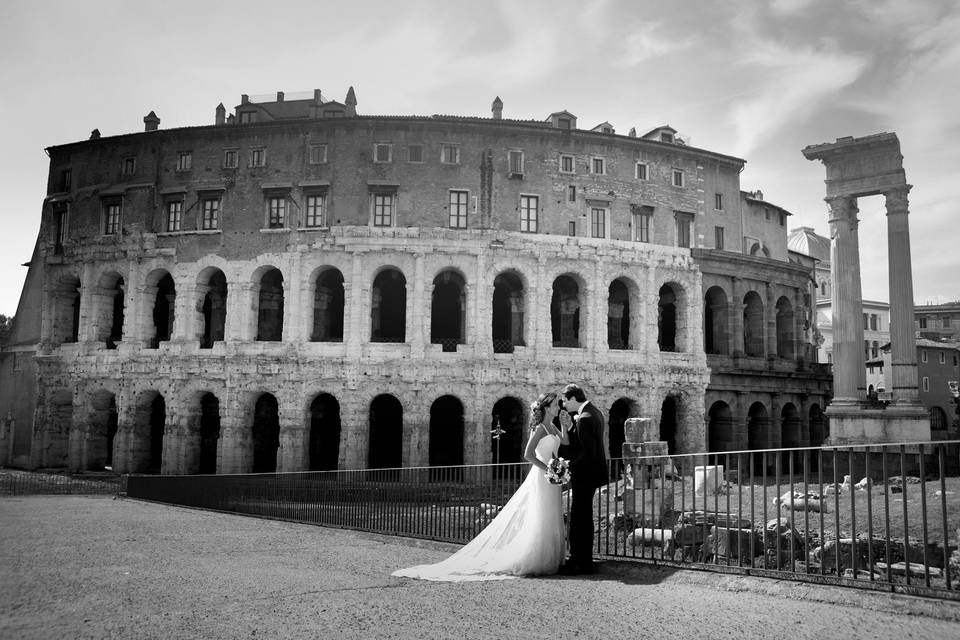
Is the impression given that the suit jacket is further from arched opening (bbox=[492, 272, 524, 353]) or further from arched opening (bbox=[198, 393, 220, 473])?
arched opening (bbox=[198, 393, 220, 473])

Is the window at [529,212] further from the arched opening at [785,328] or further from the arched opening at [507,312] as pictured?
the arched opening at [785,328]

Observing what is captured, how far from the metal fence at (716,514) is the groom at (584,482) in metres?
0.28

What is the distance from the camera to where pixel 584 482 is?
8188 millimetres

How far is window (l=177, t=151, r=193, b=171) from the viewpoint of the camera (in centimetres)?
3369

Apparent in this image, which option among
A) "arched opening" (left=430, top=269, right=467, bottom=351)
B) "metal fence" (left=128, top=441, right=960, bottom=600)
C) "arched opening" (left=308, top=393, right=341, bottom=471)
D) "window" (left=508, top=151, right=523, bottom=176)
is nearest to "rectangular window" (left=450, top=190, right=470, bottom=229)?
"window" (left=508, top=151, right=523, bottom=176)

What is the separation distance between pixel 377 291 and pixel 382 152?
5.98 meters

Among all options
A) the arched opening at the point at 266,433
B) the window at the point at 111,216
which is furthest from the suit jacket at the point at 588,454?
the window at the point at 111,216

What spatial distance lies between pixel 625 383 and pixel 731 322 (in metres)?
7.45

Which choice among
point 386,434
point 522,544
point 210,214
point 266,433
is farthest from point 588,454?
point 210,214

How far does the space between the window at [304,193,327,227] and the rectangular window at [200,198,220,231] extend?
4330 mm

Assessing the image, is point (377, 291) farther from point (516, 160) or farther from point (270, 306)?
point (516, 160)

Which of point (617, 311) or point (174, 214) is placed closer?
point (174, 214)

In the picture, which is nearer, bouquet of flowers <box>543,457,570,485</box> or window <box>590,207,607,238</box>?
bouquet of flowers <box>543,457,570,485</box>

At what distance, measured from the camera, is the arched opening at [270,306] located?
109ft
